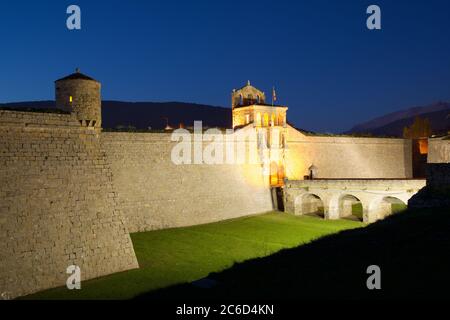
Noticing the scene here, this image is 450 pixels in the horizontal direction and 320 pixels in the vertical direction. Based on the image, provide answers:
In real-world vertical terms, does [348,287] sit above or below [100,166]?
below

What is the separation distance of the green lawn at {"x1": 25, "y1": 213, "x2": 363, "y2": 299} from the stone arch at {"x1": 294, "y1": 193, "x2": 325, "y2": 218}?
124 cm

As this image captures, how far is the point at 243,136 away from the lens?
1309 inches

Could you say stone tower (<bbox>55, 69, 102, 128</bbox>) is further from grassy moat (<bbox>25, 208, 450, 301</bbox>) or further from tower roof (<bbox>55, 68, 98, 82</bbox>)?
grassy moat (<bbox>25, 208, 450, 301</bbox>)

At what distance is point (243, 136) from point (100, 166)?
54.2 feet

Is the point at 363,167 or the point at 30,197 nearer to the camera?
the point at 30,197

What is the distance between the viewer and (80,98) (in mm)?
18125

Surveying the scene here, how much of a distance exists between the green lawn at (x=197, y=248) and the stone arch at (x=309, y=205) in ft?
4.05

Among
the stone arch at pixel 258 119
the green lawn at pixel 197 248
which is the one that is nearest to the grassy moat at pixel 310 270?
the green lawn at pixel 197 248

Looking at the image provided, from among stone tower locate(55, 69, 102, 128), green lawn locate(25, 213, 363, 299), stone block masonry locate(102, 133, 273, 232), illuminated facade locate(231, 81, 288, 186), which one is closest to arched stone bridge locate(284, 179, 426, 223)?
green lawn locate(25, 213, 363, 299)

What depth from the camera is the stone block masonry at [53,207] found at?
14.9 meters

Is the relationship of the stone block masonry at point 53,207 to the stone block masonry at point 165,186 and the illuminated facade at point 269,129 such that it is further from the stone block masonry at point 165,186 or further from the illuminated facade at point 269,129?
the illuminated facade at point 269,129

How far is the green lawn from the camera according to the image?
15.8 m
